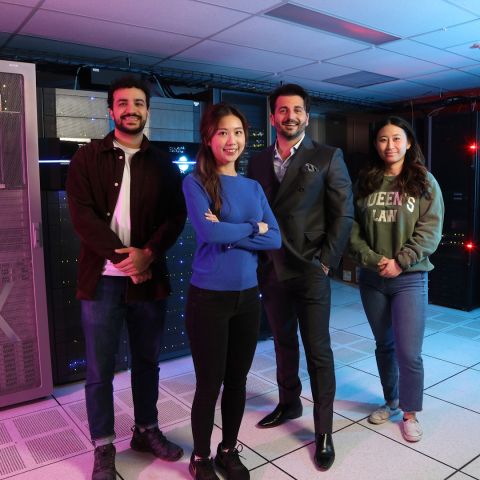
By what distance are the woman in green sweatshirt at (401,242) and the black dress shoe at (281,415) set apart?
529mm

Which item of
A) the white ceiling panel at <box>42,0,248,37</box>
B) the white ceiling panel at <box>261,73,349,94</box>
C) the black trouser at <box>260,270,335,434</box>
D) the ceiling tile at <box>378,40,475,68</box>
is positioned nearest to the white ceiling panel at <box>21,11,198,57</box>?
the white ceiling panel at <box>42,0,248,37</box>

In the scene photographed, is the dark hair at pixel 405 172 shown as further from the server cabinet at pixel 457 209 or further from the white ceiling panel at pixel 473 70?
the server cabinet at pixel 457 209

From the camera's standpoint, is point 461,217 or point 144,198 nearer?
point 144,198

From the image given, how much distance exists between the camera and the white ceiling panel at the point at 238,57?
11.8 ft

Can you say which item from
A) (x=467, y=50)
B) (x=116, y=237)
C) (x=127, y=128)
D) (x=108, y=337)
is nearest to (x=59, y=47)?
(x=127, y=128)

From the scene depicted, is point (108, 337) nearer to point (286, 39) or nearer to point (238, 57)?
point (286, 39)

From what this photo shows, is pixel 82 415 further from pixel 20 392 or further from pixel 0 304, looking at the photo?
pixel 0 304

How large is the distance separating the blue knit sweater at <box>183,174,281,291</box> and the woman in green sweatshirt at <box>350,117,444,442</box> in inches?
28.3

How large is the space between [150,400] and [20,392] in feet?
3.48

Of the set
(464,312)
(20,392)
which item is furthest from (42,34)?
(464,312)

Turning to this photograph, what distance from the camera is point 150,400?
2199mm

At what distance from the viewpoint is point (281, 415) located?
2.52 meters

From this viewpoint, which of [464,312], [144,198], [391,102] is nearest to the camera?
[144,198]

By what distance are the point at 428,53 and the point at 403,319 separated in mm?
2552
